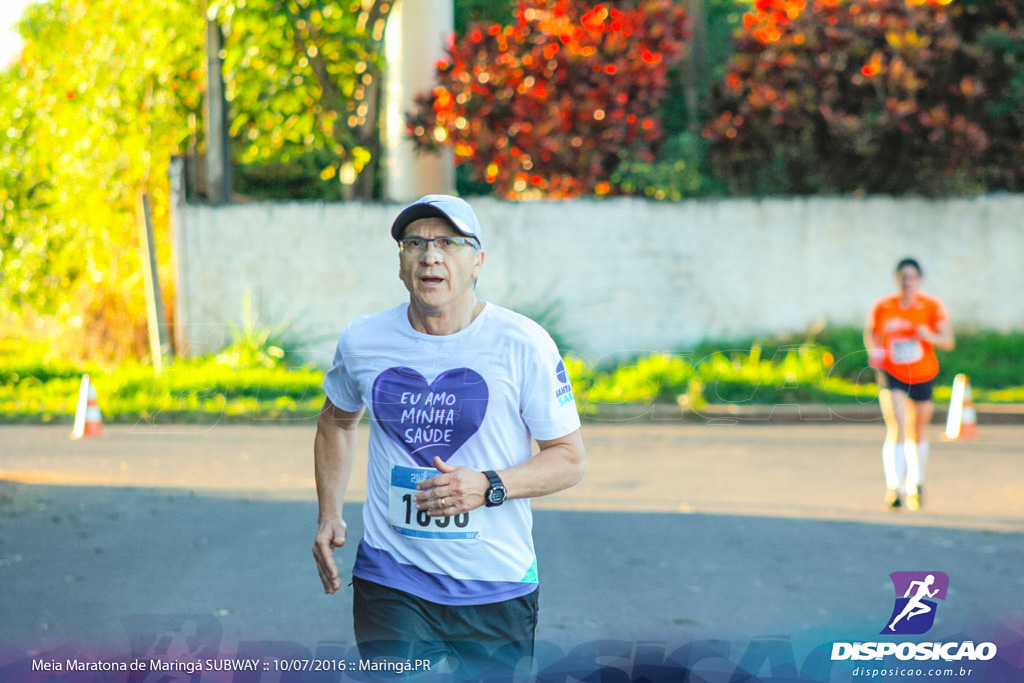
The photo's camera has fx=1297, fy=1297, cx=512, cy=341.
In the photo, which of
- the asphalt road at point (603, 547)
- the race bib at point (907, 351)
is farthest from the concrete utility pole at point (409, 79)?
the race bib at point (907, 351)

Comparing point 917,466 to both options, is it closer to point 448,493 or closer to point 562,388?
point 562,388

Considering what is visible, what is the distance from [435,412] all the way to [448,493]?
9.7 inches

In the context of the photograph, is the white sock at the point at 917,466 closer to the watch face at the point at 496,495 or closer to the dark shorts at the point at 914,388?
the dark shorts at the point at 914,388

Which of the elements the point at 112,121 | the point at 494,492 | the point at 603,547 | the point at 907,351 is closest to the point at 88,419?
the point at 112,121

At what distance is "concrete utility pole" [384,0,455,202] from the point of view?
18.6 metres

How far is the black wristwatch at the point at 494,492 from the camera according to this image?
11.1 ft

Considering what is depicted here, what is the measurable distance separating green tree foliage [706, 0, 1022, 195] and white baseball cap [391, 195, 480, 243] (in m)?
14.1

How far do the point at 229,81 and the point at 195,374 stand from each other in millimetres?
4793

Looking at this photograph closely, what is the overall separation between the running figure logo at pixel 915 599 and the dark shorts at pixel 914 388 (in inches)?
98.6

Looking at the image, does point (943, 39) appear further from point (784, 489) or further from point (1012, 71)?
point (784, 489)

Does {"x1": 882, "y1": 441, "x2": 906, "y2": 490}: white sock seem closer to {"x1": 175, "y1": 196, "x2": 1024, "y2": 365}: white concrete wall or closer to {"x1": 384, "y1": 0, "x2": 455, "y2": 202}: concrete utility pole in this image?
{"x1": 175, "y1": 196, "x2": 1024, "y2": 365}: white concrete wall

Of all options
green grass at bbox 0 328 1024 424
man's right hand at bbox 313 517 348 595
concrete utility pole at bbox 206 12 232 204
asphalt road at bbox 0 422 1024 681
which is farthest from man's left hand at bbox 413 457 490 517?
concrete utility pole at bbox 206 12 232 204

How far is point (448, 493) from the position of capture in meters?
3.32

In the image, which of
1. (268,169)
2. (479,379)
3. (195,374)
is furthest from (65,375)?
(479,379)
